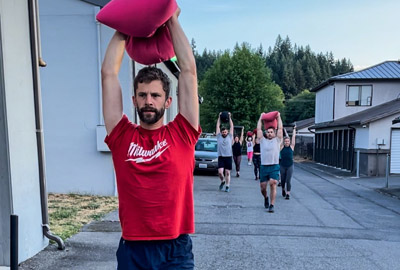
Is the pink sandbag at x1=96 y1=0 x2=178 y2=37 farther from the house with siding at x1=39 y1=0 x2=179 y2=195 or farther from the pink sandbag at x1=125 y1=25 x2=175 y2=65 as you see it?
the house with siding at x1=39 y1=0 x2=179 y2=195

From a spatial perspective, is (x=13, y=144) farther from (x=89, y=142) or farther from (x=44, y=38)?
(x=44, y=38)

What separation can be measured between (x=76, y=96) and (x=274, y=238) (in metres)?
6.02

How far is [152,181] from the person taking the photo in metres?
1.99

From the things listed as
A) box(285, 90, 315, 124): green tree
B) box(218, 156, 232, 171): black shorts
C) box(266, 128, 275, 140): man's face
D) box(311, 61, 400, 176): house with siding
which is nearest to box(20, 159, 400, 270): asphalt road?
box(218, 156, 232, 171): black shorts

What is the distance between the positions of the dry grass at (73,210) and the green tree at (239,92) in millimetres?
30438

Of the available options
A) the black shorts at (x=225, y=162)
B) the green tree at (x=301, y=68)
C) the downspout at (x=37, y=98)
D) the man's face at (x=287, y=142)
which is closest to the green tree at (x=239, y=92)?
the black shorts at (x=225, y=162)

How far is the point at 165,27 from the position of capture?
215 cm

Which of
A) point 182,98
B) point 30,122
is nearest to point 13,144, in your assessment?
point 30,122

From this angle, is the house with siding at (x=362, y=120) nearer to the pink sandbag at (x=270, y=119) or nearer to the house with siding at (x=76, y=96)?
the pink sandbag at (x=270, y=119)

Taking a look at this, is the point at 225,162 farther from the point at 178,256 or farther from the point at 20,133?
the point at 178,256

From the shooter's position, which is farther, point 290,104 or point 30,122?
point 290,104

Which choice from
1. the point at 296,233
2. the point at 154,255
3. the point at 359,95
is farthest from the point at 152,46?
the point at 359,95

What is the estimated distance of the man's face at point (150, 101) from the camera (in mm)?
2041

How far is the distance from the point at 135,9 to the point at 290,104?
7653 cm
